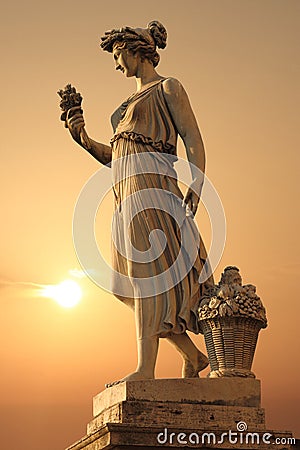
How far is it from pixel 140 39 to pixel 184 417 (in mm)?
3990

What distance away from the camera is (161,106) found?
11.1 meters

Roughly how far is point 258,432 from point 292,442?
368 millimetres

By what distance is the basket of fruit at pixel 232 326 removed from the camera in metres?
10.2

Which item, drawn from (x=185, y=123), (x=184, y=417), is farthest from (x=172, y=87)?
(x=184, y=417)

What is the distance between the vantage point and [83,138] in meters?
11.6

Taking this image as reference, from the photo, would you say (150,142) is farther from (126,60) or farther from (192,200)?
(126,60)

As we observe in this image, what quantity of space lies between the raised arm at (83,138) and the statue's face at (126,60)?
690mm

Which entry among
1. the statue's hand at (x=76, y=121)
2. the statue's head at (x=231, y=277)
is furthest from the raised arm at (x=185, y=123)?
the statue's hand at (x=76, y=121)

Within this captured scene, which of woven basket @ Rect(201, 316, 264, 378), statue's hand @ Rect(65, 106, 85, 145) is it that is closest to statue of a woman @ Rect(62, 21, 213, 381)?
woven basket @ Rect(201, 316, 264, 378)

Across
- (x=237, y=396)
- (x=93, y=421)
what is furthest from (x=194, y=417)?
(x=93, y=421)

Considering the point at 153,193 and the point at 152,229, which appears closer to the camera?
the point at 152,229

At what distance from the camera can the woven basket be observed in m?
10.2

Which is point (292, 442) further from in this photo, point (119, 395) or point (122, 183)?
point (122, 183)

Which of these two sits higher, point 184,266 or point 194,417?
point 184,266
